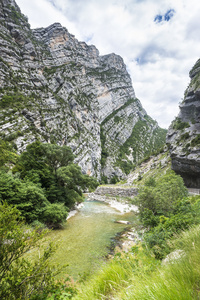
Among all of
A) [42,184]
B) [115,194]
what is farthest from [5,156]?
[115,194]

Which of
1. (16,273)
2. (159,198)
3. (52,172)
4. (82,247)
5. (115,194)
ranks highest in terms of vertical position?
(52,172)

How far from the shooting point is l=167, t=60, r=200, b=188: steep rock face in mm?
30453

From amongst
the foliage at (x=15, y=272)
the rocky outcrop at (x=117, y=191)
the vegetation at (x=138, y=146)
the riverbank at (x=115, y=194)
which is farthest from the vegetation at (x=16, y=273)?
the vegetation at (x=138, y=146)

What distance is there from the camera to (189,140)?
33562 millimetres

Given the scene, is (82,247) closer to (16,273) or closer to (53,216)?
(53,216)

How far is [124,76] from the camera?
16050cm

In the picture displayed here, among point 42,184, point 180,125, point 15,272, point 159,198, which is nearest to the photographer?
point 15,272

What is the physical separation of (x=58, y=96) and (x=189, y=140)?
2792 inches

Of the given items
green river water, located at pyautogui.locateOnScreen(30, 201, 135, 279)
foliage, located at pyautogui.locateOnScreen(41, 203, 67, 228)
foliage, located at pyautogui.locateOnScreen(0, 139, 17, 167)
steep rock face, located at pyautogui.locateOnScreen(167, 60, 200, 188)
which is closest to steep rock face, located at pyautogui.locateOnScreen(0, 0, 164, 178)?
foliage, located at pyautogui.locateOnScreen(0, 139, 17, 167)

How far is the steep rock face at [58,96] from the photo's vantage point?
180 feet

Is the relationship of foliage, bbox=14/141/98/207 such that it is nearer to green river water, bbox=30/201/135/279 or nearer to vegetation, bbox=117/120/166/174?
green river water, bbox=30/201/135/279

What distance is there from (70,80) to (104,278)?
103m

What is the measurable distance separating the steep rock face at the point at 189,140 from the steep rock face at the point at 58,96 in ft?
147

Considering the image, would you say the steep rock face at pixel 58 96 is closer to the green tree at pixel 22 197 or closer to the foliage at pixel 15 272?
the green tree at pixel 22 197
